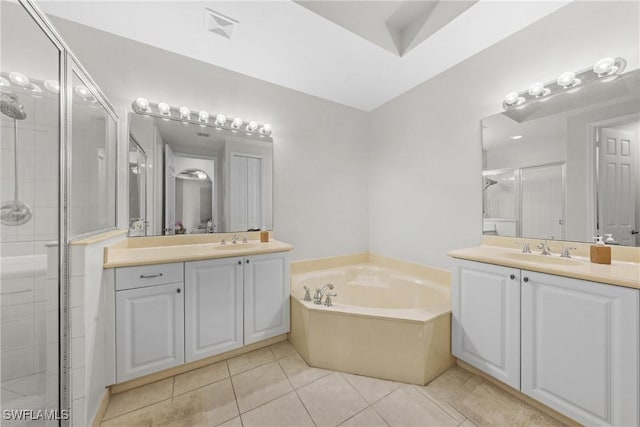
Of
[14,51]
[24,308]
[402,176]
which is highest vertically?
[14,51]

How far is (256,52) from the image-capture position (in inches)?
78.7

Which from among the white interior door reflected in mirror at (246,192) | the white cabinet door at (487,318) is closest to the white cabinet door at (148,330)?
the white interior door reflected in mirror at (246,192)

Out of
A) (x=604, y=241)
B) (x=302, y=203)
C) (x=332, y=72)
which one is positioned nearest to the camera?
(x=604, y=241)

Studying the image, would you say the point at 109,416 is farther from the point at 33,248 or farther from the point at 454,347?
the point at 454,347

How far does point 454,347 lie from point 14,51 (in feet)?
9.55

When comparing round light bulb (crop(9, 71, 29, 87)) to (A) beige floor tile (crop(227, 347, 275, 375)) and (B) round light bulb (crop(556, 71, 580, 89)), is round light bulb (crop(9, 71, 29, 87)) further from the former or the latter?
(B) round light bulb (crop(556, 71, 580, 89))

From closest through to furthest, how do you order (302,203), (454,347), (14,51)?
(14,51), (454,347), (302,203)

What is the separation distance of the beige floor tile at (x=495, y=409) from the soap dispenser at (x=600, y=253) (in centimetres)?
94

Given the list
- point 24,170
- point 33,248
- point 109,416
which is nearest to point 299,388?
point 109,416

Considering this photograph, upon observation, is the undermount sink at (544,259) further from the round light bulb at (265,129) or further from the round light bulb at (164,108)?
the round light bulb at (164,108)

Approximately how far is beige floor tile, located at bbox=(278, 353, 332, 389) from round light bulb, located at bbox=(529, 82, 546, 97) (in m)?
2.51

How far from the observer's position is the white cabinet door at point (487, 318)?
4.65 feet

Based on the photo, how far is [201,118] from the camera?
212 cm

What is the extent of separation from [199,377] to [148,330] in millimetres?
501
